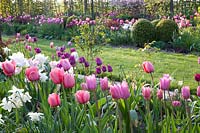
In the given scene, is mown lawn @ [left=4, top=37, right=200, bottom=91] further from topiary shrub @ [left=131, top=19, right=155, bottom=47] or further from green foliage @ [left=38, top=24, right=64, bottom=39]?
green foliage @ [left=38, top=24, right=64, bottom=39]

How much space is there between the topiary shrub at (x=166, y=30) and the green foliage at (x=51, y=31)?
444cm

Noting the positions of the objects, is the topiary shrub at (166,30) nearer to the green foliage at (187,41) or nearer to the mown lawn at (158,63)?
the green foliage at (187,41)

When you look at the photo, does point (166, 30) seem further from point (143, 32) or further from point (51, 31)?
point (51, 31)

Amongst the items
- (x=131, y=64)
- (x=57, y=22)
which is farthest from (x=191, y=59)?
(x=57, y=22)

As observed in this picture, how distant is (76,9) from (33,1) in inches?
112

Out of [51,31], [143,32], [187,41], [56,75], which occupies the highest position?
[56,75]

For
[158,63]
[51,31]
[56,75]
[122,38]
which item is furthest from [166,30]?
[56,75]

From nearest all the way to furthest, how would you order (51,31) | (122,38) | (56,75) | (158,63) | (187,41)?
(56,75) < (158,63) < (187,41) < (122,38) < (51,31)

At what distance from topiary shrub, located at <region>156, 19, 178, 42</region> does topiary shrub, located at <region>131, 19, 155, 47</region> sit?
18 centimetres

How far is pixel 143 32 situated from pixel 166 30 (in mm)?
647

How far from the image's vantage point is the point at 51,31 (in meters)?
14.9

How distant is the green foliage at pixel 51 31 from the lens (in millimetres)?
14514

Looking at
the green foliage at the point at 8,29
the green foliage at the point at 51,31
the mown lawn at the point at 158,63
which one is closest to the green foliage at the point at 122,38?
the mown lawn at the point at 158,63

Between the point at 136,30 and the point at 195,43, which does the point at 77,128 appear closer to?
the point at 195,43
